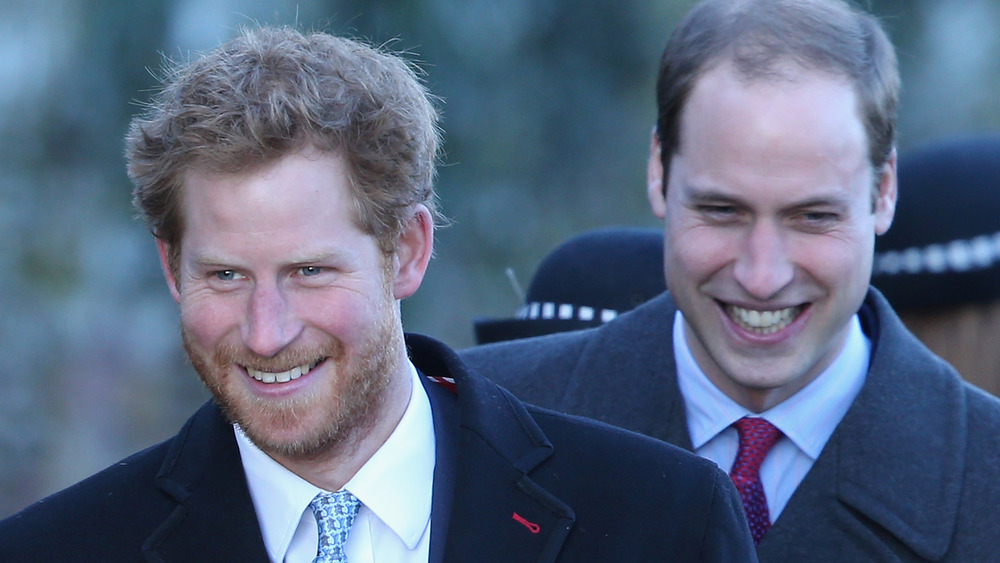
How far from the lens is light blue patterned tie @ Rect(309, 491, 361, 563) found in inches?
96.3

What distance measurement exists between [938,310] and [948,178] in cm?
32

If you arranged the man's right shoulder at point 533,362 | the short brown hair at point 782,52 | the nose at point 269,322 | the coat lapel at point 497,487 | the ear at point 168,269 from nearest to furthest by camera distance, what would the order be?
the nose at point 269,322
the coat lapel at point 497,487
the ear at point 168,269
the short brown hair at point 782,52
the man's right shoulder at point 533,362

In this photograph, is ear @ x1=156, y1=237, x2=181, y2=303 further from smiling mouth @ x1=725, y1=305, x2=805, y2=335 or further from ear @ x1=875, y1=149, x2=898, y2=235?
ear @ x1=875, y1=149, x2=898, y2=235

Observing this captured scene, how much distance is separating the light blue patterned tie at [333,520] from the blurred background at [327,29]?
350cm

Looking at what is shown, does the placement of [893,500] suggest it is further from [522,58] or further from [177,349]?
[177,349]

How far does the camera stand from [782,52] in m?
2.93


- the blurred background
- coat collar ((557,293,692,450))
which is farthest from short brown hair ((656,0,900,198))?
the blurred background

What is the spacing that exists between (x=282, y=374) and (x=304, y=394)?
0.16 ft

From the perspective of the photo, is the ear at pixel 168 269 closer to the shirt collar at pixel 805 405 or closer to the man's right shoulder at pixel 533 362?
the man's right shoulder at pixel 533 362

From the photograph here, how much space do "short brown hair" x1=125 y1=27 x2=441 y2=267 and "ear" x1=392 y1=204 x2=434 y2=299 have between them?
1.5 inches

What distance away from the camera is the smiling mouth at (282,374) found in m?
2.44

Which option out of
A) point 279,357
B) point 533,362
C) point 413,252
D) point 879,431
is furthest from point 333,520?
point 879,431

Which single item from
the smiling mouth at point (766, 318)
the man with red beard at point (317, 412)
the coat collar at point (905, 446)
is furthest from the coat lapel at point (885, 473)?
the man with red beard at point (317, 412)

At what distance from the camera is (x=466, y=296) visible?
6.73m
